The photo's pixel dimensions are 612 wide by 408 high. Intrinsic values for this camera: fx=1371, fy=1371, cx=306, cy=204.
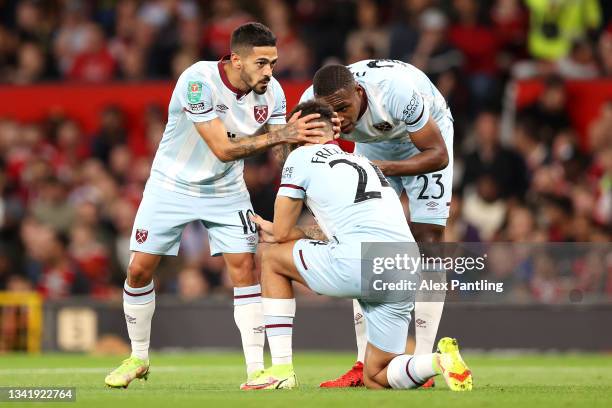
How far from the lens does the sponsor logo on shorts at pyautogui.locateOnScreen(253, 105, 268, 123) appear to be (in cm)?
972

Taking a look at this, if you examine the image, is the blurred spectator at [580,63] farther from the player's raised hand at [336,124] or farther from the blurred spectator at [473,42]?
the player's raised hand at [336,124]

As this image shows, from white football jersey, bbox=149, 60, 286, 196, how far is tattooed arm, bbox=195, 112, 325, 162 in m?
0.14

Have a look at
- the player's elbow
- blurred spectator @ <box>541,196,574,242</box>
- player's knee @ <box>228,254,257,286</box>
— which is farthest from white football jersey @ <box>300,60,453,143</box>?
blurred spectator @ <box>541,196,574,242</box>

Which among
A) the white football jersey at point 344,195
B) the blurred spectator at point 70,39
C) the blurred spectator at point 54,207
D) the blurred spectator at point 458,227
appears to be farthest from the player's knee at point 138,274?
the blurred spectator at point 70,39

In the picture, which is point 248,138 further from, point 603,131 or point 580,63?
point 580,63

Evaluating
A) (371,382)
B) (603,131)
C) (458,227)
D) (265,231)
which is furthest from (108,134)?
(371,382)

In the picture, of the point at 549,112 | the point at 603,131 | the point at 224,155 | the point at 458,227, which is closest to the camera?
the point at 224,155

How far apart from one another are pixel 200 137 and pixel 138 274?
1.08m

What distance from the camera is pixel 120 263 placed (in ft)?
54.5

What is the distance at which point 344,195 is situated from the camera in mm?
8516

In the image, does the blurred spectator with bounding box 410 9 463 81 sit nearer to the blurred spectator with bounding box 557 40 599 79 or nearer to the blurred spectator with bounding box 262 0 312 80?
the blurred spectator with bounding box 557 40 599 79

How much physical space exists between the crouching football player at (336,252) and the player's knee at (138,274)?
130 centimetres

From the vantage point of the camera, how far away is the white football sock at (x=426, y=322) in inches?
394

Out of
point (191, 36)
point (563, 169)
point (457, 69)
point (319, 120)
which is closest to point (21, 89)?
point (191, 36)
